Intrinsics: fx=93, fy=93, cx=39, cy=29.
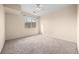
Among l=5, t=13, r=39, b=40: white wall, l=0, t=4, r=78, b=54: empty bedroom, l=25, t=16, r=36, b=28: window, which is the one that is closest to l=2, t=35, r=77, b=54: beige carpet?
l=0, t=4, r=78, b=54: empty bedroom

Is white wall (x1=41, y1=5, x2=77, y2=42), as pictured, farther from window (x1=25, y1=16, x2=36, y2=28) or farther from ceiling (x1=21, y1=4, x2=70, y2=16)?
window (x1=25, y1=16, x2=36, y2=28)

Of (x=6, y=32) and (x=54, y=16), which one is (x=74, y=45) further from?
(x=6, y=32)

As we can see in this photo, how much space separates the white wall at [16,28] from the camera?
7.47ft

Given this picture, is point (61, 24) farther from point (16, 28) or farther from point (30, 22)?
point (16, 28)

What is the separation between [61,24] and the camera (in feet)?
8.04

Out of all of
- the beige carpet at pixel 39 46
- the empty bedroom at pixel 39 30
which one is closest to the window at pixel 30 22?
the empty bedroom at pixel 39 30

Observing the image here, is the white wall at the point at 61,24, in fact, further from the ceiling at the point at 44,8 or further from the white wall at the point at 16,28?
the white wall at the point at 16,28

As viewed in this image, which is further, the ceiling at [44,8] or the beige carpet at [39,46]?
the beige carpet at [39,46]

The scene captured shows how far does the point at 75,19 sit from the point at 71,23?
14 cm

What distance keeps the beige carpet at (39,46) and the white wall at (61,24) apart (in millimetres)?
158

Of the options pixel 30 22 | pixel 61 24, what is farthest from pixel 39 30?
pixel 61 24

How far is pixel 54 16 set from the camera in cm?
247

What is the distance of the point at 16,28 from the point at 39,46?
0.76m

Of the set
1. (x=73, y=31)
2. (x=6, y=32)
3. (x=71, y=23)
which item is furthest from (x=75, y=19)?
(x=6, y=32)
